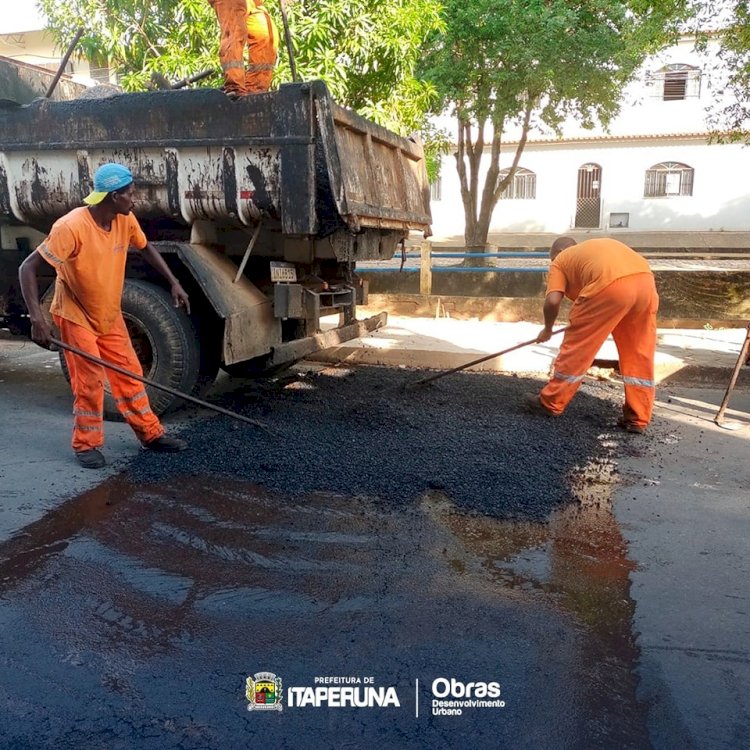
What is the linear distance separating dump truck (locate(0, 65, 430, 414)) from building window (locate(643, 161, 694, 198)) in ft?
66.1

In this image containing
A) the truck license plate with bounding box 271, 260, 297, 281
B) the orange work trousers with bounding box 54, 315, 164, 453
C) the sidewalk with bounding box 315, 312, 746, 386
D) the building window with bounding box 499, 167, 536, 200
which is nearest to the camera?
the orange work trousers with bounding box 54, 315, 164, 453

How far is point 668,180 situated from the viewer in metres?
22.7

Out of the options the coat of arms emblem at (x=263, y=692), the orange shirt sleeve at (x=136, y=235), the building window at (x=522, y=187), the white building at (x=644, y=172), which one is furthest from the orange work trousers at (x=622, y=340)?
the building window at (x=522, y=187)

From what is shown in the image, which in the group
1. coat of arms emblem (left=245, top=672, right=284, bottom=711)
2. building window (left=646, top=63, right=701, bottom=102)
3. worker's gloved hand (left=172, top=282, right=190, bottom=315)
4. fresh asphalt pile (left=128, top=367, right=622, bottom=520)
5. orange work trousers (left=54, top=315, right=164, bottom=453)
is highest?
building window (left=646, top=63, right=701, bottom=102)

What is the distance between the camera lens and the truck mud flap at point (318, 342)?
15.7 ft

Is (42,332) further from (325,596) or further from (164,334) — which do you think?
(325,596)

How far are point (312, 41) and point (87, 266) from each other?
15.8ft

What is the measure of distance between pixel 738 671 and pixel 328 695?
125 centimetres

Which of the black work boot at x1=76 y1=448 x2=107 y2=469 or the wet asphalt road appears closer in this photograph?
the wet asphalt road

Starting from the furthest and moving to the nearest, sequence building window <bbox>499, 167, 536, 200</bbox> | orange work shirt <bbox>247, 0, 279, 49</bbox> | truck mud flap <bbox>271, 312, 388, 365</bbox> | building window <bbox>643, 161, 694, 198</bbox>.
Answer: building window <bbox>499, 167, 536, 200</bbox>, building window <bbox>643, 161, 694, 198</bbox>, orange work shirt <bbox>247, 0, 279, 49</bbox>, truck mud flap <bbox>271, 312, 388, 365</bbox>

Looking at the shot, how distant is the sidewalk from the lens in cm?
640

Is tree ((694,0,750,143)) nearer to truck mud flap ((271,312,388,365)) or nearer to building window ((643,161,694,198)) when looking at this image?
truck mud flap ((271,312,388,365))

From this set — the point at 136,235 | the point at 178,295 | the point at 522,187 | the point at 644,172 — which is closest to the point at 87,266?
the point at 136,235

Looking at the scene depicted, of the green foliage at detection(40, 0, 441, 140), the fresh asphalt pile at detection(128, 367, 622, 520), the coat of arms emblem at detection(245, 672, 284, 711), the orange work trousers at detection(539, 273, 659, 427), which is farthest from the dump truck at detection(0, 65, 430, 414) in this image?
the green foliage at detection(40, 0, 441, 140)
